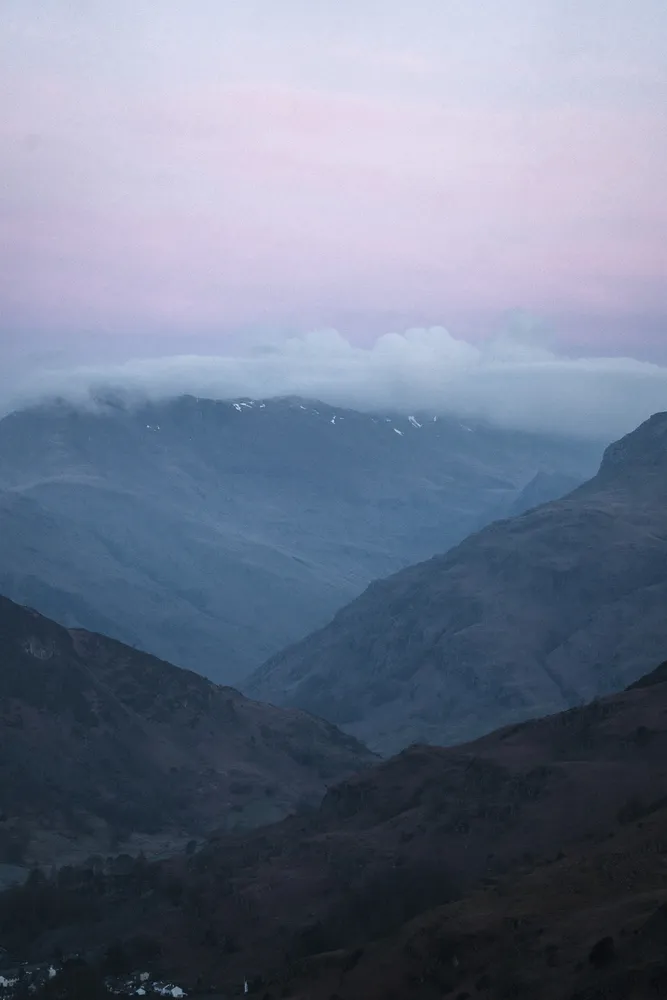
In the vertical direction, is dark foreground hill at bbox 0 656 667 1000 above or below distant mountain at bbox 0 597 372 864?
above

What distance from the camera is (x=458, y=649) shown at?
19900 cm

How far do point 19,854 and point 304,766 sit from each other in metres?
42.3

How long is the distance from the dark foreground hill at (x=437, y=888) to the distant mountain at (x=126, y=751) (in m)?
19.7

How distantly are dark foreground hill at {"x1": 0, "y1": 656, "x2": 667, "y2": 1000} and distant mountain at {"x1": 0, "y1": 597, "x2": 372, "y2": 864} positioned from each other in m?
19.7

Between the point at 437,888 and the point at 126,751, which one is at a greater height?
the point at 437,888

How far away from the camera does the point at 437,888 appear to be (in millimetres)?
63094

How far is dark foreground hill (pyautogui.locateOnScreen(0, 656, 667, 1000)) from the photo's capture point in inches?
1682

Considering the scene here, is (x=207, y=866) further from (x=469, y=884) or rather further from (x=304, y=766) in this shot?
(x=304, y=766)

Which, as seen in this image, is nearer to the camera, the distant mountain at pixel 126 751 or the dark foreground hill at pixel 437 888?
the dark foreground hill at pixel 437 888

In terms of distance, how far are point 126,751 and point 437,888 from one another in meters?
69.5

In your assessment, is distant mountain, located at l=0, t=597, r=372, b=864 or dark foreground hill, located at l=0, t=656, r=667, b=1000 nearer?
dark foreground hill, located at l=0, t=656, r=667, b=1000

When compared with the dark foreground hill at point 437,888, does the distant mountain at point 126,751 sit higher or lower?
lower

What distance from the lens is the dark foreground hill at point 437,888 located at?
1682 inches

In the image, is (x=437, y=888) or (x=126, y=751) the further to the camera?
(x=126, y=751)
